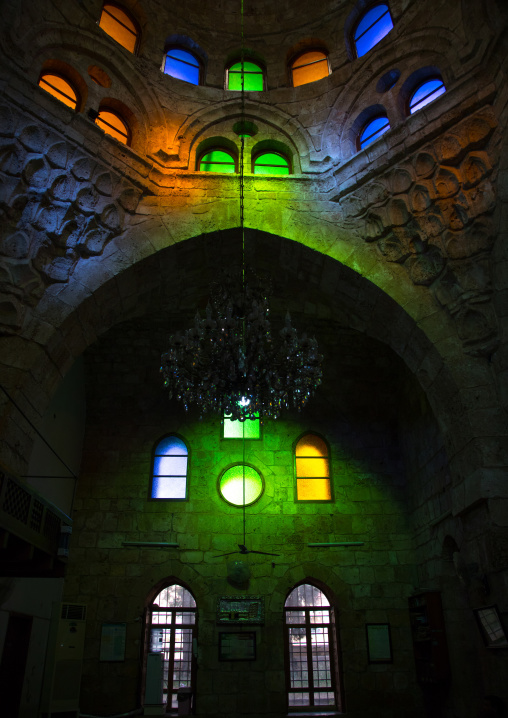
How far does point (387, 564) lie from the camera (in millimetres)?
8375

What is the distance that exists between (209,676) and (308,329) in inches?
212

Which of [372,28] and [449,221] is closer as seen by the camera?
[449,221]

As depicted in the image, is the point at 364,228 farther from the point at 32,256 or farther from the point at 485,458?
the point at 32,256

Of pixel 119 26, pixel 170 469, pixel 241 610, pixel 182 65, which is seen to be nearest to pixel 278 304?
pixel 170 469

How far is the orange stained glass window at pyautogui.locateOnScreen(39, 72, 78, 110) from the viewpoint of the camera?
21.3 feet

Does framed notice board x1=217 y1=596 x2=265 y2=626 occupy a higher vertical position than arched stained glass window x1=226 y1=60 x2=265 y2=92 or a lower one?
lower

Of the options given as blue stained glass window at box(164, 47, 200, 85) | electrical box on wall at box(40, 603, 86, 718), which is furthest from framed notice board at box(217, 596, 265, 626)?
blue stained glass window at box(164, 47, 200, 85)

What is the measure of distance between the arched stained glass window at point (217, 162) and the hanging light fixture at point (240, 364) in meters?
2.65

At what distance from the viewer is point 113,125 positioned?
7.10 meters

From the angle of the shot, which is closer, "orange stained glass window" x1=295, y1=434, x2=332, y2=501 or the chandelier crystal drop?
the chandelier crystal drop

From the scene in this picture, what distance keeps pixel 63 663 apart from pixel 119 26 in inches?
343

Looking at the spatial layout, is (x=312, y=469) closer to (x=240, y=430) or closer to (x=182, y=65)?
(x=240, y=430)

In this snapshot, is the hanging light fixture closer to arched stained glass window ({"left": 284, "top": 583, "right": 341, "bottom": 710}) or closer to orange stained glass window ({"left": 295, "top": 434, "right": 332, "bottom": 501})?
orange stained glass window ({"left": 295, "top": 434, "right": 332, "bottom": 501})

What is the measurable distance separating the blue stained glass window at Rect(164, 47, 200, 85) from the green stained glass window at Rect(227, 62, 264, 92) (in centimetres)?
53
